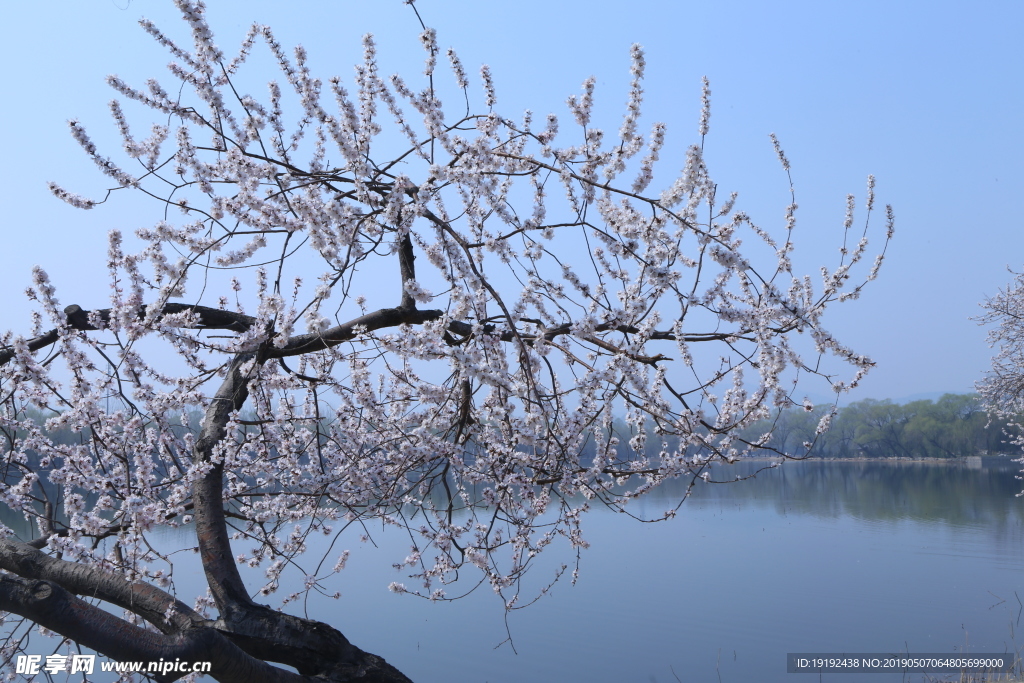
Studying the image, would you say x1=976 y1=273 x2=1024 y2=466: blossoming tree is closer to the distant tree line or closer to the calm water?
the calm water

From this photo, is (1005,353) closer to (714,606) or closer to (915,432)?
(714,606)

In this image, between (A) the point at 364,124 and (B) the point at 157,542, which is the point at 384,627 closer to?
(B) the point at 157,542

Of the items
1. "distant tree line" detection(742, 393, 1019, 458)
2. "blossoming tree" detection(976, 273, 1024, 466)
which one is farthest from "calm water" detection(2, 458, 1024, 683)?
"distant tree line" detection(742, 393, 1019, 458)

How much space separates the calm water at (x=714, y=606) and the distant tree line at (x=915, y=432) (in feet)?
77.4

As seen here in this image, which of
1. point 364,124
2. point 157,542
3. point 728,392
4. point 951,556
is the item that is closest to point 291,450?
point 364,124

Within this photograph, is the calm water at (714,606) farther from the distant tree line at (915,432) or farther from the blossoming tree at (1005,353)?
the distant tree line at (915,432)

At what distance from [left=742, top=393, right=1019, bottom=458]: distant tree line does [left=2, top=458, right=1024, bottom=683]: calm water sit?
77.4 feet

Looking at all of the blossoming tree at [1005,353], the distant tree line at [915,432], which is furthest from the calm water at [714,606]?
the distant tree line at [915,432]

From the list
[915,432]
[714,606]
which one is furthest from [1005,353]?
[915,432]

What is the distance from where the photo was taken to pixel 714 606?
1143 centimetres

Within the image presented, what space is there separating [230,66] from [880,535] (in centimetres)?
1859

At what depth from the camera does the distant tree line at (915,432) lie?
41.1 meters

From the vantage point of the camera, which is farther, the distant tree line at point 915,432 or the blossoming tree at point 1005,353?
the distant tree line at point 915,432

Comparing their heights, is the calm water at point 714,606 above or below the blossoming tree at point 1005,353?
below
